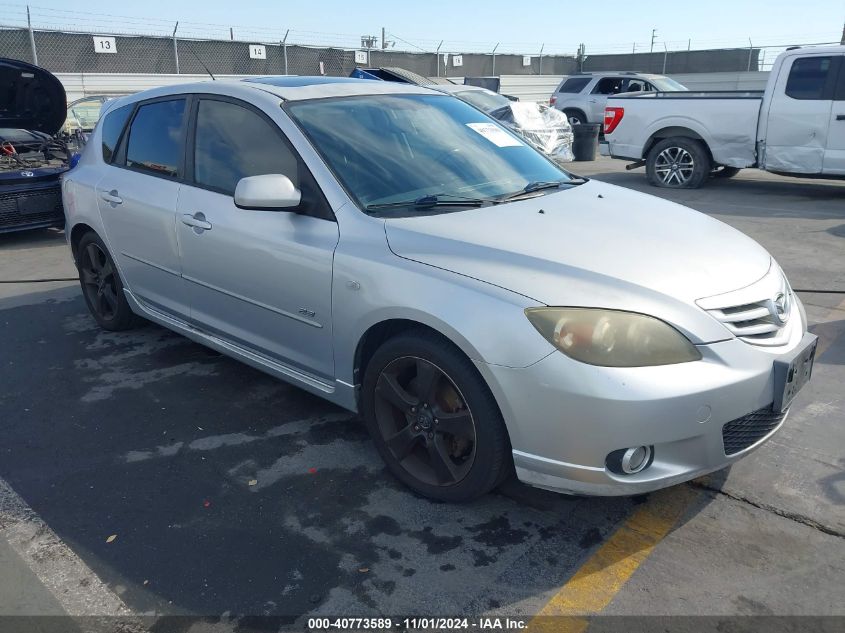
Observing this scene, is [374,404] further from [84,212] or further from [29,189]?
[29,189]

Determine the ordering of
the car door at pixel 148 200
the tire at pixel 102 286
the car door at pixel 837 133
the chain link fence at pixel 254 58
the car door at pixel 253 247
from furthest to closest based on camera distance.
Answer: the chain link fence at pixel 254 58
the car door at pixel 837 133
the tire at pixel 102 286
the car door at pixel 148 200
the car door at pixel 253 247

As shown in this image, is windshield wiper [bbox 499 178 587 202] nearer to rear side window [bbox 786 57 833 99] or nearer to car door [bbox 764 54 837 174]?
car door [bbox 764 54 837 174]

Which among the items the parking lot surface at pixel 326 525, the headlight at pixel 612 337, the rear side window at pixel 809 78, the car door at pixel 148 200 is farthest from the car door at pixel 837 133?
the car door at pixel 148 200

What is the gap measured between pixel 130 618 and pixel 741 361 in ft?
7.79

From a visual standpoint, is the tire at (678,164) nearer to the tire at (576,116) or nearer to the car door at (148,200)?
the tire at (576,116)

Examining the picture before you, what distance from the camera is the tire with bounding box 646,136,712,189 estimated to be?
433 inches

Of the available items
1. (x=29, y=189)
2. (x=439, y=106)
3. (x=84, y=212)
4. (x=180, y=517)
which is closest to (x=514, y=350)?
(x=180, y=517)

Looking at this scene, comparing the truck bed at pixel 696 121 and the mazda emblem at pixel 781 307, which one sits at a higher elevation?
the truck bed at pixel 696 121

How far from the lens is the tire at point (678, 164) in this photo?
11008 mm

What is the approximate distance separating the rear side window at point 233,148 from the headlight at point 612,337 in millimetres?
1562

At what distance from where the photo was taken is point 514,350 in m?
2.61

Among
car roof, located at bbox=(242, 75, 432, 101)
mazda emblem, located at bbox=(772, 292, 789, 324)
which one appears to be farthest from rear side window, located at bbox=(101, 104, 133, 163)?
mazda emblem, located at bbox=(772, 292, 789, 324)

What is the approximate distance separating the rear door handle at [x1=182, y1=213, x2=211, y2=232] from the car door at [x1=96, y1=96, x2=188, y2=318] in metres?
0.14

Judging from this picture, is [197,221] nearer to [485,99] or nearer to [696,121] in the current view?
[696,121]
